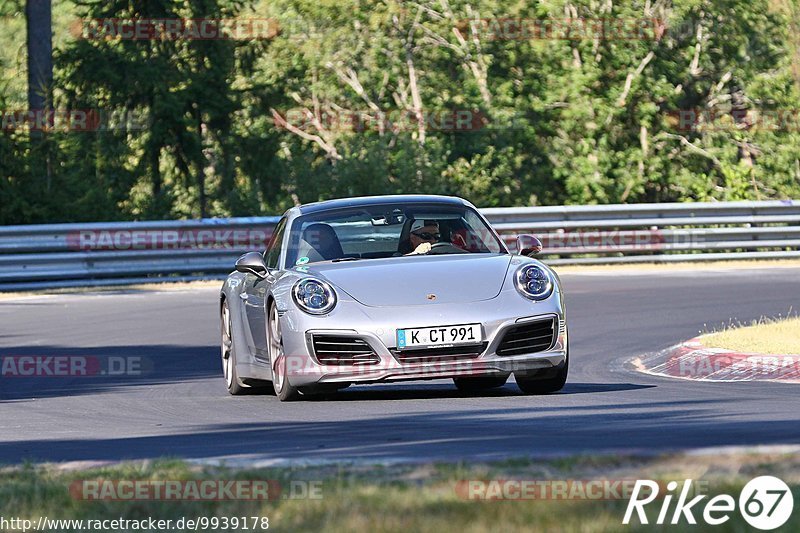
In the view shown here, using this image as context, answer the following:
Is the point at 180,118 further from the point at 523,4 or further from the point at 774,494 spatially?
the point at 774,494

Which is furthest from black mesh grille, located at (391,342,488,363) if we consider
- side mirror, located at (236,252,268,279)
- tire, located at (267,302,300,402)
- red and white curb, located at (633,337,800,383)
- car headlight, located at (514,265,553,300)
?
red and white curb, located at (633,337,800,383)

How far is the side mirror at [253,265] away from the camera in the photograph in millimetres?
11398

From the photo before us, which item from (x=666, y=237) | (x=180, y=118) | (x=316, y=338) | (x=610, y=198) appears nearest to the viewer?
(x=316, y=338)

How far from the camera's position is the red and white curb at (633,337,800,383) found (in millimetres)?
12133

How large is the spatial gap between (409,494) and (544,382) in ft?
16.5

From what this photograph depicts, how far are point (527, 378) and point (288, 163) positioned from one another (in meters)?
21.7

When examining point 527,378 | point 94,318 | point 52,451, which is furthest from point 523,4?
point 52,451

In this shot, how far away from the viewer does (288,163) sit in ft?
106

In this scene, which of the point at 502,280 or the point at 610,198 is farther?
the point at 610,198

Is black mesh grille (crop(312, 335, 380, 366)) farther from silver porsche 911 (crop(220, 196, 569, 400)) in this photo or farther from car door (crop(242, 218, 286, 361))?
car door (crop(242, 218, 286, 361))

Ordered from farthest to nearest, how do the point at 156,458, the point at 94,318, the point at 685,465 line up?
the point at 94,318, the point at 156,458, the point at 685,465

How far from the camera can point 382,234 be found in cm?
1156

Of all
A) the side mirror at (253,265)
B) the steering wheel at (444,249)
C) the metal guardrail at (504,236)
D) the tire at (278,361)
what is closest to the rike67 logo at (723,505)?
the tire at (278,361)

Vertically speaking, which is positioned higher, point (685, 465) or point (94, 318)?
point (685, 465)
